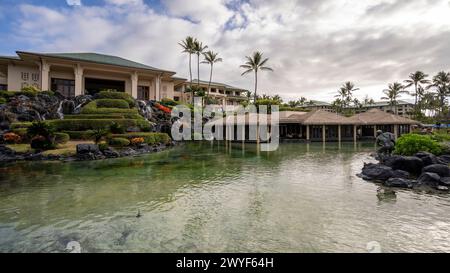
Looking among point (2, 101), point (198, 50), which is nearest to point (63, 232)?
point (2, 101)

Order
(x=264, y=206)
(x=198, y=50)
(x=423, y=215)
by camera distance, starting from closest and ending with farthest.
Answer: (x=423, y=215) < (x=264, y=206) < (x=198, y=50)

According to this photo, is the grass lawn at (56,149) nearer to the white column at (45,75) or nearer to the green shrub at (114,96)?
the green shrub at (114,96)

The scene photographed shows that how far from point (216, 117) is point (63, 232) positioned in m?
35.2

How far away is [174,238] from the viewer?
5.06 meters

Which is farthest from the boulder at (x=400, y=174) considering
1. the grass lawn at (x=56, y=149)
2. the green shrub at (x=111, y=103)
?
the green shrub at (x=111, y=103)

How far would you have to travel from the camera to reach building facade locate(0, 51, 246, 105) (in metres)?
31.3

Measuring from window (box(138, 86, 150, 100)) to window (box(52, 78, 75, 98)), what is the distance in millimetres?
10086

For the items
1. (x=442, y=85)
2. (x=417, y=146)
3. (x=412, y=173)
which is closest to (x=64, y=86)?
(x=412, y=173)

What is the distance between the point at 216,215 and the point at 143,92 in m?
40.1

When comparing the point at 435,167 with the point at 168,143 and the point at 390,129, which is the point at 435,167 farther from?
the point at 390,129

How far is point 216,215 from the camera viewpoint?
6359 mm

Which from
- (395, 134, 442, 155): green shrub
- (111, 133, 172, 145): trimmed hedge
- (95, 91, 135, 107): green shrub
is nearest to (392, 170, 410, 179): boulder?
(395, 134, 442, 155): green shrub

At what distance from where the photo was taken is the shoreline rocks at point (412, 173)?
363 inches
